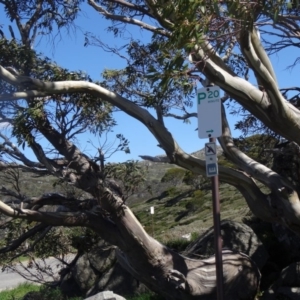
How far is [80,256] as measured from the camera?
50.2ft

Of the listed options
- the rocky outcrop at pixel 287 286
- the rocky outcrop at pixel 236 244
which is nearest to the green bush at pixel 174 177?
the rocky outcrop at pixel 236 244

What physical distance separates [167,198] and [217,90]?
29711 mm

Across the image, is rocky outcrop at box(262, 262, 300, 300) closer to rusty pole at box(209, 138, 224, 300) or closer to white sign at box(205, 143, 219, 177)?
rusty pole at box(209, 138, 224, 300)

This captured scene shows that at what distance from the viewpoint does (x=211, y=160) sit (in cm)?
713

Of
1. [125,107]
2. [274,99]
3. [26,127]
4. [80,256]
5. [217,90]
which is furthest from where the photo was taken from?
[80,256]

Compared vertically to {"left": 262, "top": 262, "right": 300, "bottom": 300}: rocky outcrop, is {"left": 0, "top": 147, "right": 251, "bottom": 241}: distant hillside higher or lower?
higher

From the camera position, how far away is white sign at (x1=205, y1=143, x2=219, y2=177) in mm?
7082

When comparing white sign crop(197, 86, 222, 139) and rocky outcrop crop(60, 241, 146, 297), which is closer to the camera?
white sign crop(197, 86, 222, 139)

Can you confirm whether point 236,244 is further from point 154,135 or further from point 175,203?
point 175,203

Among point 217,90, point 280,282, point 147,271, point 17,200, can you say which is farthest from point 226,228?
point 217,90

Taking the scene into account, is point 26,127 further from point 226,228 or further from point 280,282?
point 280,282

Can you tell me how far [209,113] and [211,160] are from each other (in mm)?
502

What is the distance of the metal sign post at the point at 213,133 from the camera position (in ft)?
23.2

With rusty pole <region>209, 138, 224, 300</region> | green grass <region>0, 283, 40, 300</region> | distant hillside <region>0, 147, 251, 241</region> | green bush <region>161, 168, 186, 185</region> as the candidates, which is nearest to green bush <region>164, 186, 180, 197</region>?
distant hillside <region>0, 147, 251, 241</region>
